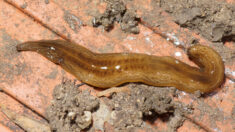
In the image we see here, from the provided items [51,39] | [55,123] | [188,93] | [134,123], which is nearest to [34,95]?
[55,123]

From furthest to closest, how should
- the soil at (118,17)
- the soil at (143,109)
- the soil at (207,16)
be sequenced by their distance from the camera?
the soil at (118,17) < the soil at (207,16) < the soil at (143,109)

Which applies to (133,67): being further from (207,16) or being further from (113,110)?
(207,16)

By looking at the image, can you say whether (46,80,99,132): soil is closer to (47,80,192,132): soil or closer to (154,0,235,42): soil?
(47,80,192,132): soil

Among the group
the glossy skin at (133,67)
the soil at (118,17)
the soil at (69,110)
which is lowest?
the soil at (69,110)

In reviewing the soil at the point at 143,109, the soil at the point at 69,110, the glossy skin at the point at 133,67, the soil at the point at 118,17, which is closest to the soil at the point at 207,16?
the glossy skin at the point at 133,67

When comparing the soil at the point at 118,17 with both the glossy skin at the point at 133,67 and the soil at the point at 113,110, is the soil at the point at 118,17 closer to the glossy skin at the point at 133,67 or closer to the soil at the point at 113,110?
the glossy skin at the point at 133,67

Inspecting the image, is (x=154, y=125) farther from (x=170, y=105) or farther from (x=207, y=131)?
(x=207, y=131)

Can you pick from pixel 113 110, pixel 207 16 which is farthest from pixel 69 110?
pixel 207 16
